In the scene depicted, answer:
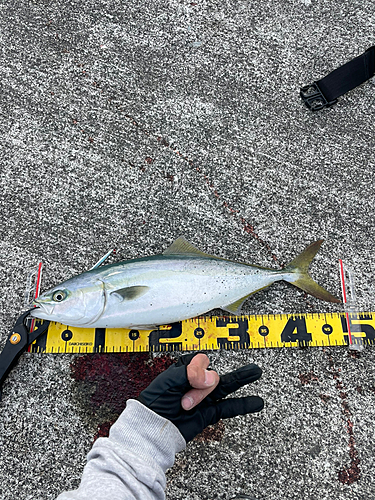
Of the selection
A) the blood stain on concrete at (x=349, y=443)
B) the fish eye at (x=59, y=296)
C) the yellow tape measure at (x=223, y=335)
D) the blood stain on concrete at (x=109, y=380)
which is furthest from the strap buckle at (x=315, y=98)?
the fish eye at (x=59, y=296)

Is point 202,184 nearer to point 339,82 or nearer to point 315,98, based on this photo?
point 315,98

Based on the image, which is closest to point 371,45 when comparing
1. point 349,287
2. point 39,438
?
point 349,287

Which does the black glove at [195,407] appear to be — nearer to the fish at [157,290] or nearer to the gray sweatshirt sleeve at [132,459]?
the gray sweatshirt sleeve at [132,459]

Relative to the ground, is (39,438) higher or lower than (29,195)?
lower

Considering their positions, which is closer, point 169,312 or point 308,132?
point 169,312

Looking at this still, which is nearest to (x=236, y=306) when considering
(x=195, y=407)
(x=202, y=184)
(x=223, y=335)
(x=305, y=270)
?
(x=223, y=335)

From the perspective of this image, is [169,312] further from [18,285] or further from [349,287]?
[349,287]
